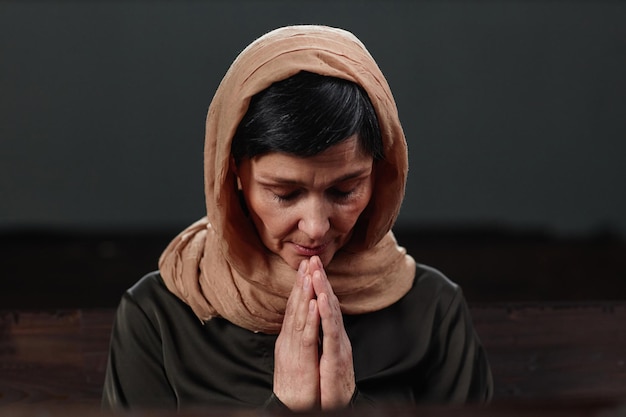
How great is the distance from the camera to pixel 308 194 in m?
2.10

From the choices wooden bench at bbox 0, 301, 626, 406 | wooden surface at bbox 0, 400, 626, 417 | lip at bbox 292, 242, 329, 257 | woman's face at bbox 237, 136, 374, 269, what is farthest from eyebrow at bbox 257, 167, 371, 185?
wooden bench at bbox 0, 301, 626, 406

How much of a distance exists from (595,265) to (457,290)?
2.61 meters

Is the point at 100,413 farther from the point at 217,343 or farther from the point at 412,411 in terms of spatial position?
the point at 217,343

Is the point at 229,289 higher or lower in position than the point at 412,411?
lower

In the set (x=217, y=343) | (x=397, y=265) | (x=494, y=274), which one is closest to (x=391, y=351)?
(x=397, y=265)

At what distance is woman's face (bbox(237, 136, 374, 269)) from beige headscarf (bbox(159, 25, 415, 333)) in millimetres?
54

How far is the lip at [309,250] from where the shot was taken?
218 cm

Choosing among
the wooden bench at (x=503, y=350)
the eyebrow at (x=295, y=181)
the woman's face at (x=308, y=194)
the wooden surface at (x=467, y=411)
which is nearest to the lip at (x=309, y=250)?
the woman's face at (x=308, y=194)

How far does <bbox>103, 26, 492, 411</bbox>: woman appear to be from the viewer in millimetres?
2066

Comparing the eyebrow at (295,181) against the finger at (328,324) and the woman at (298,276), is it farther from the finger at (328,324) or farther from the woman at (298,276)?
the finger at (328,324)

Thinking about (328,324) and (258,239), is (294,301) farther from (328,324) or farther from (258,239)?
(258,239)

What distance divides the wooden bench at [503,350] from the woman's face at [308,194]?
0.94 metres

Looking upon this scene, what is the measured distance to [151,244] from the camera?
198 inches

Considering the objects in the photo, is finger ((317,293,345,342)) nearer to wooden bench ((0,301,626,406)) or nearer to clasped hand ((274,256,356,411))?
clasped hand ((274,256,356,411))
